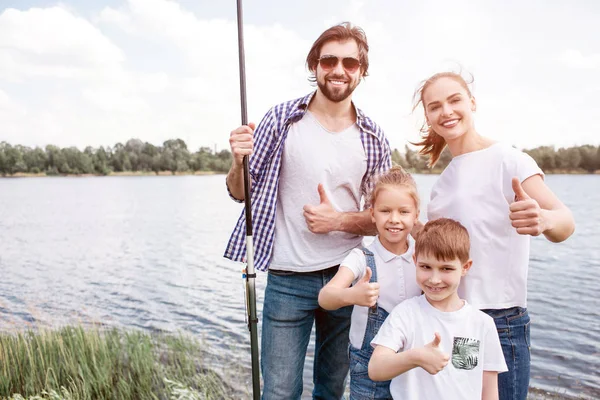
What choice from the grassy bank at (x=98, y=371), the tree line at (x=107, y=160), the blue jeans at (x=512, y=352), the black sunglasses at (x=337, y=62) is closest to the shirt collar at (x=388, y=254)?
the blue jeans at (x=512, y=352)

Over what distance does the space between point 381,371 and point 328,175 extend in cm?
112

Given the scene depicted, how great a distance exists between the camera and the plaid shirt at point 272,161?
278 cm

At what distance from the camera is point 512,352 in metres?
2.10

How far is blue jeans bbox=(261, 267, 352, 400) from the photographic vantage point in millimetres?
2748

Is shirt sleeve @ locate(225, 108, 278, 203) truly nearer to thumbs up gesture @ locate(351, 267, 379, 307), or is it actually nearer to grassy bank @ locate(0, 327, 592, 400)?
thumbs up gesture @ locate(351, 267, 379, 307)

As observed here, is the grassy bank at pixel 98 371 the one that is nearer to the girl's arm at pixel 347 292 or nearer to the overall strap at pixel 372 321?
the overall strap at pixel 372 321

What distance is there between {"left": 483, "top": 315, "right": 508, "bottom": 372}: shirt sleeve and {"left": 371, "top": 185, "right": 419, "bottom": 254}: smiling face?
50 cm

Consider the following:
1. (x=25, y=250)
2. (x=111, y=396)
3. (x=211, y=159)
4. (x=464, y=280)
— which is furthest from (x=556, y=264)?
(x=211, y=159)

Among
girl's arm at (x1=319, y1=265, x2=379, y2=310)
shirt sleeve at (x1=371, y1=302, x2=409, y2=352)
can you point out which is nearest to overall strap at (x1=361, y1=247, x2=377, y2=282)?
girl's arm at (x1=319, y1=265, x2=379, y2=310)

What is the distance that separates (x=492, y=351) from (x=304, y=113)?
4.93 ft

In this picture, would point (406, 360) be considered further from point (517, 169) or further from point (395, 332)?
point (517, 169)

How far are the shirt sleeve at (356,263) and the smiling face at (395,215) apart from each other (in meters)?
0.13

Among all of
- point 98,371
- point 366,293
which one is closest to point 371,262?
point 366,293

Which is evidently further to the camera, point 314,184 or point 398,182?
point 314,184
